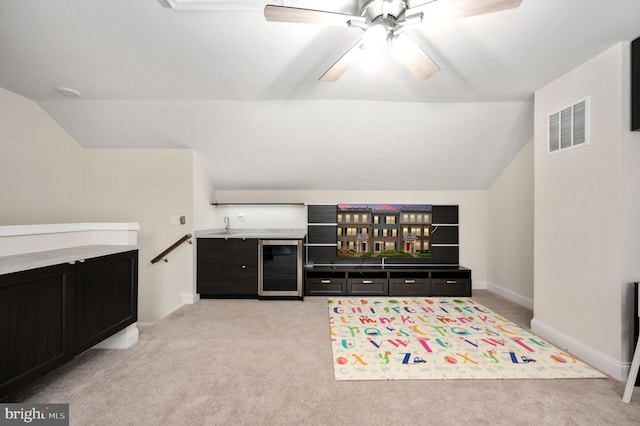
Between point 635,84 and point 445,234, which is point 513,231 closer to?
point 445,234

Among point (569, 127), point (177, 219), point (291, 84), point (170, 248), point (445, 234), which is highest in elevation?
point (291, 84)

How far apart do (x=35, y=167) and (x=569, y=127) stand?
591cm

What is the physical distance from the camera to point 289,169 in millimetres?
4781


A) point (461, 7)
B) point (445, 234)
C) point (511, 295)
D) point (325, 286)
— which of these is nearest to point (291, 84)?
point (461, 7)

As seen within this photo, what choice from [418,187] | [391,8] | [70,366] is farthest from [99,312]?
[418,187]

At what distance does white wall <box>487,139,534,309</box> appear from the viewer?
4203 millimetres

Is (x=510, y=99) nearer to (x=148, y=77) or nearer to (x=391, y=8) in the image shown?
(x=391, y=8)

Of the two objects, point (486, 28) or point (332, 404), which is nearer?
point (332, 404)

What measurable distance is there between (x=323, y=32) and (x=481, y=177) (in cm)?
377

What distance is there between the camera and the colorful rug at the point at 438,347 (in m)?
2.44

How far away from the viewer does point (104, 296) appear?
2.57 m

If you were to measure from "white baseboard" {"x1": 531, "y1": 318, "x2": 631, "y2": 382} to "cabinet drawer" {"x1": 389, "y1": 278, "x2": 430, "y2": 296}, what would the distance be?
155 centimetres

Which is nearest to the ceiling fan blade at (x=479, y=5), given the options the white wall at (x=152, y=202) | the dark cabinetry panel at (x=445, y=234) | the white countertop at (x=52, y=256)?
the white countertop at (x=52, y=256)

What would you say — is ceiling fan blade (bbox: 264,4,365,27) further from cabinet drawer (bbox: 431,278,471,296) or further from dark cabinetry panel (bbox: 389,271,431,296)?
cabinet drawer (bbox: 431,278,471,296)
